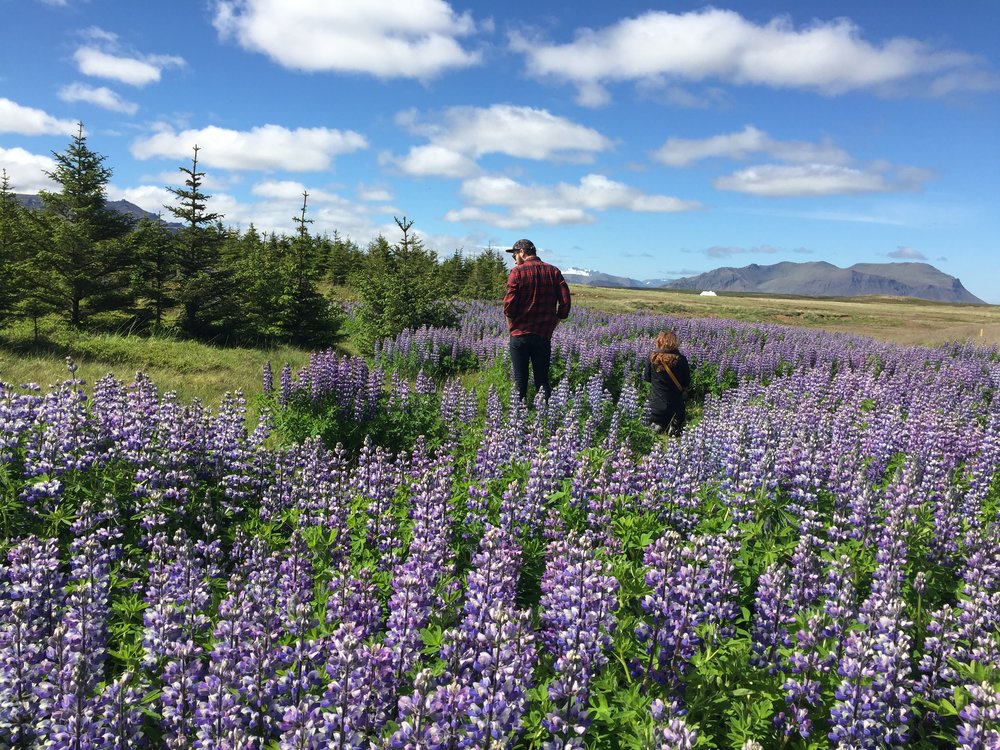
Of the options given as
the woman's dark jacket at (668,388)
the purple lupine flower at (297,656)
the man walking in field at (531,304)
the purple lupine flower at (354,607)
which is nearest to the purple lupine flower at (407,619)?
the purple lupine flower at (354,607)

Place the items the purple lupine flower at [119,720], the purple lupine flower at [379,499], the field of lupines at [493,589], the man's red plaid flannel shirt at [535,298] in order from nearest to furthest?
1. the purple lupine flower at [119,720]
2. the field of lupines at [493,589]
3. the purple lupine flower at [379,499]
4. the man's red plaid flannel shirt at [535,298]

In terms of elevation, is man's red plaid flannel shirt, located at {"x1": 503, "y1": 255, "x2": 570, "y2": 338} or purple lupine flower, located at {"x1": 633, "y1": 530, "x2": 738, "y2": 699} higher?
man's red plaid flannel shirt, located at {"x1": 503, "y1": 255, "x2": 570, "y2": 338}

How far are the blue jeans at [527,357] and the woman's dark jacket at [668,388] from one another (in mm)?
2130

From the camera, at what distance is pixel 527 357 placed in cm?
1099

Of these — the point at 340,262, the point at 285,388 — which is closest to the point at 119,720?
the point at 285,388

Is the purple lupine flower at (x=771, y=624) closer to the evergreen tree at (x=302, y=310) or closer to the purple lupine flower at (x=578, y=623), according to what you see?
the purple lupine flower at (x=578, y=623)

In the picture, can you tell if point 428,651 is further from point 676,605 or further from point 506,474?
point 506,474

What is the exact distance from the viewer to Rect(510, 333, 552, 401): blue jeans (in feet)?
35.3

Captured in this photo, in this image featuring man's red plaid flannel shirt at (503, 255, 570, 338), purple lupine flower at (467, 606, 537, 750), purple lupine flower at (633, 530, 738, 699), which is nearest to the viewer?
purple lupine flower at (467, 606, 537, 750)

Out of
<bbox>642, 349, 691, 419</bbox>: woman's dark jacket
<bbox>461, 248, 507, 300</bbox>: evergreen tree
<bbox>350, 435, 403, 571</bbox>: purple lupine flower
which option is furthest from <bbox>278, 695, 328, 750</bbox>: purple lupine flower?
→ <bbox>461, 248, 507, 300</bbox>: evergreen tree

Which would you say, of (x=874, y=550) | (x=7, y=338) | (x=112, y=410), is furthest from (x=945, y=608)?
(x=7, y=338)

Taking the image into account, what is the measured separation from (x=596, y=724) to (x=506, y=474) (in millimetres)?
3624

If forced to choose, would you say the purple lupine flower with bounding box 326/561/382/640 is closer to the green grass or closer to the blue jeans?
the blue jeans

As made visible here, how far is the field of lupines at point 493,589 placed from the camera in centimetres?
A: 268
